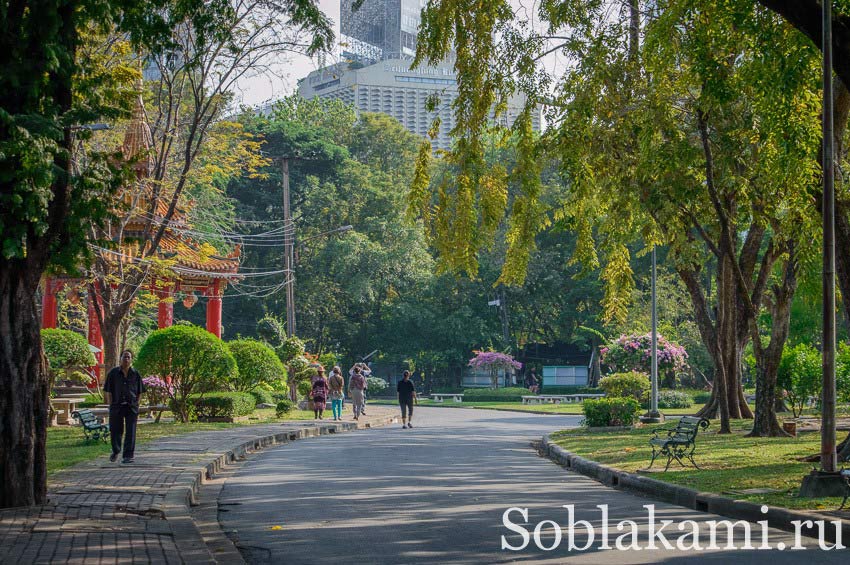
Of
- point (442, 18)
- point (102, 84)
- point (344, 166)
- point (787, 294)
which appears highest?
point (344, 166)

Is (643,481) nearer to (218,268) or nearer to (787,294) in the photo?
(787,294)

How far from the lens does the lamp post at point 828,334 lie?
1219 cm

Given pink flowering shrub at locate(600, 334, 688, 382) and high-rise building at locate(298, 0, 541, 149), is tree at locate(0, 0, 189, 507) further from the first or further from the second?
high-rise building at locate(298, 0, 541, 149)

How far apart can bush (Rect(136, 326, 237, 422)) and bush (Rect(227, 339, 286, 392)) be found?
5.52 meters

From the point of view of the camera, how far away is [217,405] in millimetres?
31516

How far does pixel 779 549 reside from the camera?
31.1 feet

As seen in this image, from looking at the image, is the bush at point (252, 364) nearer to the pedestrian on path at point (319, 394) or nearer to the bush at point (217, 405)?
the pedestrian on path at point (319, 394)

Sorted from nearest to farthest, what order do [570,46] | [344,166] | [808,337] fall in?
[570,46] → [808,337] → [344,166]

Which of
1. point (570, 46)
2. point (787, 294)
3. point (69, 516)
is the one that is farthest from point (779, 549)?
point (787, 294)

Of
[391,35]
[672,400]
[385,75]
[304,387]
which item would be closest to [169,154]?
[304,387]

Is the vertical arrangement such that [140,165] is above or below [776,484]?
above

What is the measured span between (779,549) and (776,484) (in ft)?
15.3

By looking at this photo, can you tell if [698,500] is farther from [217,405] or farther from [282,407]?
[282,407]

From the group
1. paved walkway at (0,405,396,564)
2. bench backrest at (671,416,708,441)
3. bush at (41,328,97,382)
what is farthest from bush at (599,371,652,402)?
paved walkway at (0,405,396,564)
